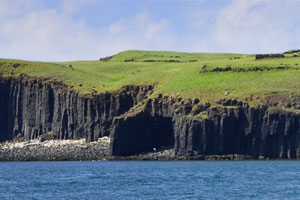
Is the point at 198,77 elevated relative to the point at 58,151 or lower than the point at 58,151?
elevated

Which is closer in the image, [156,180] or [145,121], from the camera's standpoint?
[156,180]

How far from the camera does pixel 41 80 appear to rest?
181625 millimetres

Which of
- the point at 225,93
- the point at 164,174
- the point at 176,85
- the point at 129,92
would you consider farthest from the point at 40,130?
the point at 164,174

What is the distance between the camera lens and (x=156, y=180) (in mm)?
106125

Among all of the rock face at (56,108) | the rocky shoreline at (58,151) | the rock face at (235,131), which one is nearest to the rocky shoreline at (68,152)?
the rocky shoreline at (58,151)

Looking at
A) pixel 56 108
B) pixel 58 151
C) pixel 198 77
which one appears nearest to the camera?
pixel 58 151

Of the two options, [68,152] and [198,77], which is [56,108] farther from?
[198,77]

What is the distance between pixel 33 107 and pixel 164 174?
73.0 m

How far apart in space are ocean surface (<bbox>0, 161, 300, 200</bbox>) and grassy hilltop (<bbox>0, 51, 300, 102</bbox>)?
1811 centimetres

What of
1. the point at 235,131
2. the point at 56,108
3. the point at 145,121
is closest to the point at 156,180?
the point at 235,131

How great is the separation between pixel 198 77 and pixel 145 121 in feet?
51.4

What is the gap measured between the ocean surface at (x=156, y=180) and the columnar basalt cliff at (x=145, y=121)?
8.16 metres

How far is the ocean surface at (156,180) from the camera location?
295ft

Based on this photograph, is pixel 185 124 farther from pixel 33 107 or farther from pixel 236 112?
pixel 33 107
